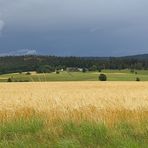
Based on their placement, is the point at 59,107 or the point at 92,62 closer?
the point at 59,107

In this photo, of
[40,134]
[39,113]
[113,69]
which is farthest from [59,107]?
[113,69]

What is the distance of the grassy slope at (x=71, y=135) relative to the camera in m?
7.89

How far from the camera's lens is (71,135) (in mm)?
8477

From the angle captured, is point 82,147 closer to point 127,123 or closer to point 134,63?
point 127,123

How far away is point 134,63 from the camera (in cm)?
12056

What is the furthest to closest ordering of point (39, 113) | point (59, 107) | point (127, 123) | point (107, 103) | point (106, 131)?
point (107, 103) < point (59, 107) < point (39, 113) < point (127, 123) < point (106, 131)

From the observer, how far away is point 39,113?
11.1m

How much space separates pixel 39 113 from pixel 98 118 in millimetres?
2032

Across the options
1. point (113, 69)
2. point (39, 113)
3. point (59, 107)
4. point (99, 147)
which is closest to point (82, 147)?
point (99, 147)

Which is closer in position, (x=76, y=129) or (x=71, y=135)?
(x=71, y=135)

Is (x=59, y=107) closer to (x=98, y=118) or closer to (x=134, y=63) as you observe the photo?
(x=98, y=118)

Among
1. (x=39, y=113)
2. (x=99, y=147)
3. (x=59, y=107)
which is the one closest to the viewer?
(x=99, y=147)

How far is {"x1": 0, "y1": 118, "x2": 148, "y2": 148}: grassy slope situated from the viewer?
7887mm

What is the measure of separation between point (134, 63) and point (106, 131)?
372 feet
